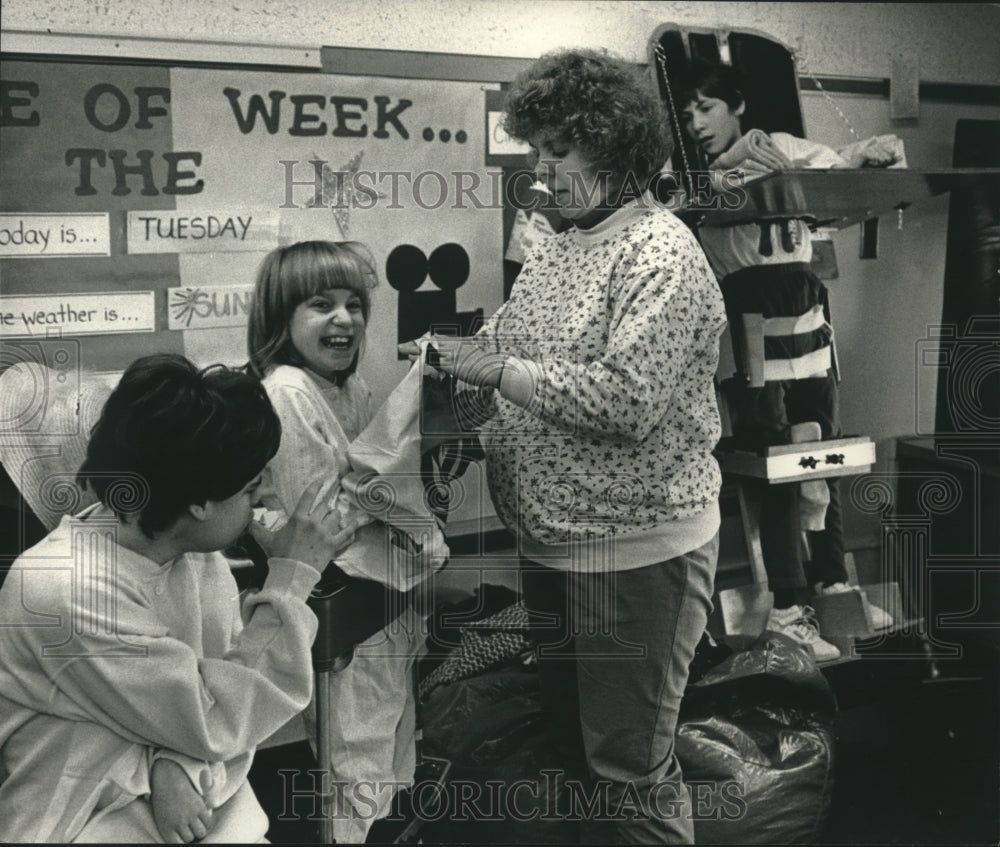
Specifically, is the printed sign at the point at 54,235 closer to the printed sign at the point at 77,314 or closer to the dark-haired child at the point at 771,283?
the printed sign at the point at 77,314

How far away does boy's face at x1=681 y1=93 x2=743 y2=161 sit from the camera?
199 cm

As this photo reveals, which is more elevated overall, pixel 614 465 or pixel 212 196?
pixel 212 196

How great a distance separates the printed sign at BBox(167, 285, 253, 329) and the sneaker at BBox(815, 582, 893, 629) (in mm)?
1379

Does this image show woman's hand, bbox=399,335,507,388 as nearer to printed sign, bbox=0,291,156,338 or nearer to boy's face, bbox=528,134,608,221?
boy's face, bbox=528,134,608,221

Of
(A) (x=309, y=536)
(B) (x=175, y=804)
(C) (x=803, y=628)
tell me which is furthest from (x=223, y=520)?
(C) (x=803, y=628)

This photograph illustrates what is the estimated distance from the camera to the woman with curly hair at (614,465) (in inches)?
51.2

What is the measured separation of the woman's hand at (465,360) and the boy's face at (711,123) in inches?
35.1

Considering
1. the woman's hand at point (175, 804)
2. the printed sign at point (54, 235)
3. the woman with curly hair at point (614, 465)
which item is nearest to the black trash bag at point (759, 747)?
the woman with curly hair at point (614, 465)

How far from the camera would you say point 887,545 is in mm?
2281

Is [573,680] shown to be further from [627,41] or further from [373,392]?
[627,41]

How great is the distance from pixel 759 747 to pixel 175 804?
1.12m

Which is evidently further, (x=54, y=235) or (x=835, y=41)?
(x=835, y=41)

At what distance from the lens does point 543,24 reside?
175 centimetres

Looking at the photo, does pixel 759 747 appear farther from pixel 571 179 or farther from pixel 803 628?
pixel 571 179
